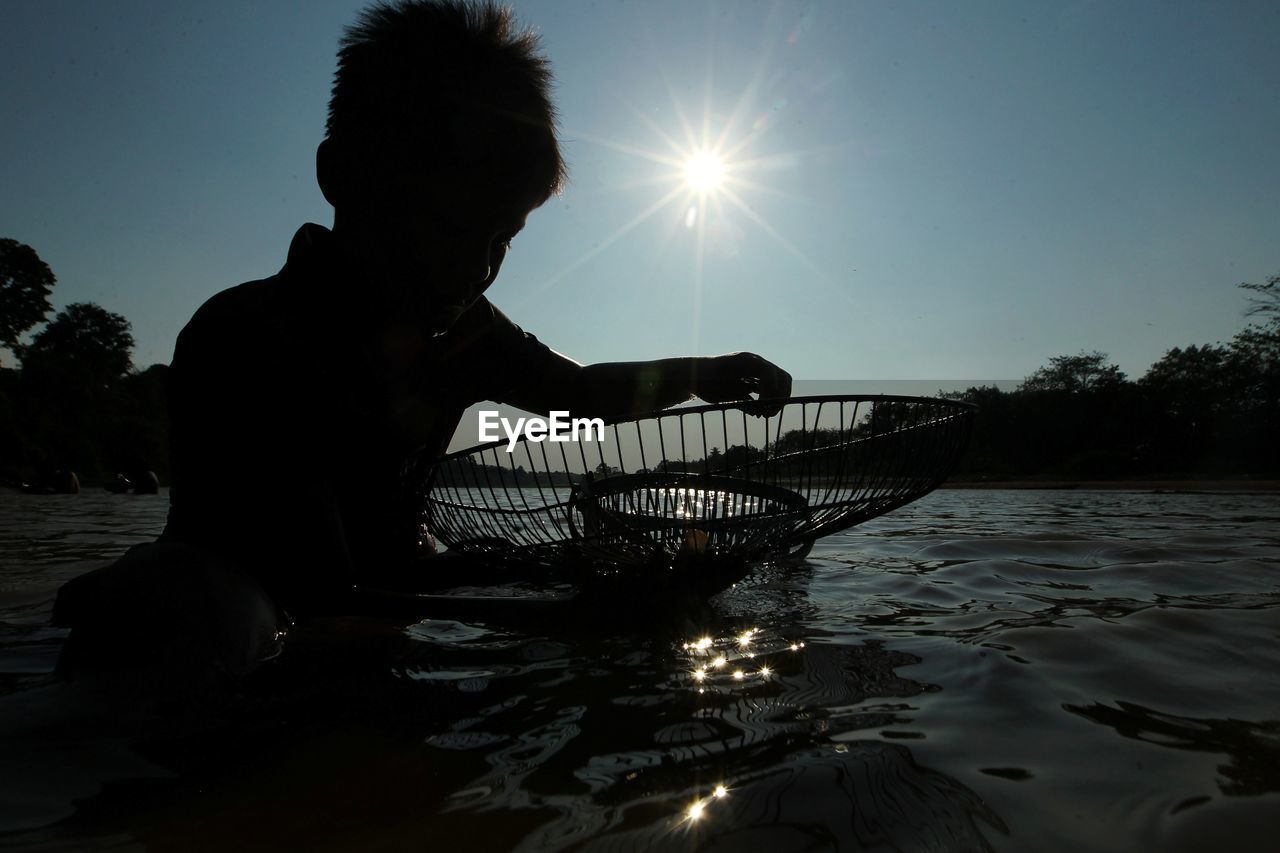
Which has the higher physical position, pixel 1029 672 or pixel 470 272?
pixel 470 272

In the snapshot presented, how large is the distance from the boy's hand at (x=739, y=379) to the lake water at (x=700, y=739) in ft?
2.09

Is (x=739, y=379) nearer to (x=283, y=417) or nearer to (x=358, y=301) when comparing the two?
(x=358, y=301)

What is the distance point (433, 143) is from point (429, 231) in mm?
186

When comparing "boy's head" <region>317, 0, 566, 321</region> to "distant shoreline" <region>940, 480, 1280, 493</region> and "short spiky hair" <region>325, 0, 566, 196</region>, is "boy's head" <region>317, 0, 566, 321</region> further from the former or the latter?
"distant shoreline" <region>940, 480, 1280, 493</region>

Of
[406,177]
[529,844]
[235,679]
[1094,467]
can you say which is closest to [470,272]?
[406,177]

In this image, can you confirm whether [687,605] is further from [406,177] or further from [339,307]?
[406,177]

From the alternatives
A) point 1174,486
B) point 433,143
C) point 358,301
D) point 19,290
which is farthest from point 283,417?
point 19,290

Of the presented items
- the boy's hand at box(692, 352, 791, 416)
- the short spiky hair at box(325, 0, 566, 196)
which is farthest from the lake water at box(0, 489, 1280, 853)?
the short spiky hair at box(325, 0, 566, 196)

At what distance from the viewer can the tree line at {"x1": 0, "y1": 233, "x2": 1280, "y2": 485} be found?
82.3ft

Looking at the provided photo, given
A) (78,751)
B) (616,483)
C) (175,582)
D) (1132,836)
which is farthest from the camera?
(616,483)

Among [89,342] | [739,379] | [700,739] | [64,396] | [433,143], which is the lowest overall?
[700,739]

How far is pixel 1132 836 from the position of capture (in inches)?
26.3

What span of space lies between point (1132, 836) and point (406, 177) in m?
1.60

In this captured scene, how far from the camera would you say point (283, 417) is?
4.35 feet
